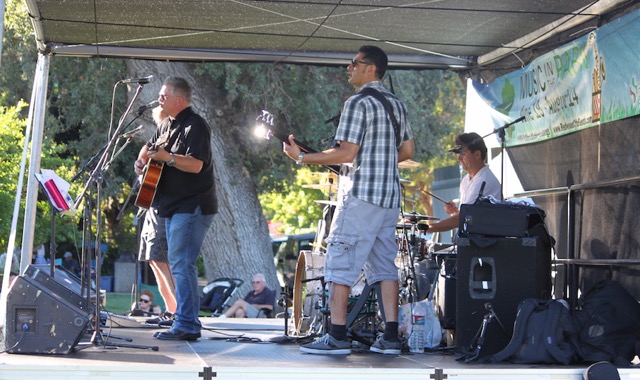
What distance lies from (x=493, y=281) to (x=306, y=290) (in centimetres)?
202

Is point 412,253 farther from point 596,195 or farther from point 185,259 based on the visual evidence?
point 185,259

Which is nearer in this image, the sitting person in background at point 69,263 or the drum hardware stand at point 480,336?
the drum hardware stand at point 480,336

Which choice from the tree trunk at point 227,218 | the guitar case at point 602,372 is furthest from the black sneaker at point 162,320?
the tree trunk at point 227,218

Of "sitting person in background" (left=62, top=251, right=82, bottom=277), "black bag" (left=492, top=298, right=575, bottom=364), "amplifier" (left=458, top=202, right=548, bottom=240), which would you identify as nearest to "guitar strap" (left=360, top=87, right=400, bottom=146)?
"amplifier" (left=458, top=202, right=548, bottom=240)

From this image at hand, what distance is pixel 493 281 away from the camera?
6.11 meters

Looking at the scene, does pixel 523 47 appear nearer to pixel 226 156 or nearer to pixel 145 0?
pixel 145 0

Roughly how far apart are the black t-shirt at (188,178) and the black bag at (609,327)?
8.67 ft

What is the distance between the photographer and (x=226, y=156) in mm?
17469

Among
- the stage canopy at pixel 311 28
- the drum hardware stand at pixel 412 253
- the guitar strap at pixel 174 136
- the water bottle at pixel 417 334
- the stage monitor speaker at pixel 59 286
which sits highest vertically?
the stage canopy at pixel 311 28

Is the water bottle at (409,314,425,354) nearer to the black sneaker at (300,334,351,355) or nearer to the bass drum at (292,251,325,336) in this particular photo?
the black sneaker at (300,334,351,355)

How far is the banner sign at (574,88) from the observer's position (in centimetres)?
668

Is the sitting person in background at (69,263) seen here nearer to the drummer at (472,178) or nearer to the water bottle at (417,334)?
the drummer at (472,178)

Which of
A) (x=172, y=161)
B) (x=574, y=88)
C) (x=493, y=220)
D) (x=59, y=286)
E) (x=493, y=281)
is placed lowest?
(x=59, y=286)

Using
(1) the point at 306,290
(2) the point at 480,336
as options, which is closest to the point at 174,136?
(1) the point at 306,290
